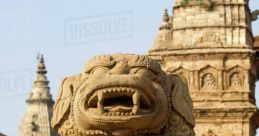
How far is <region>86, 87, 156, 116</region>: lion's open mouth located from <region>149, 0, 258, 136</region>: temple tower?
4647 centimetres

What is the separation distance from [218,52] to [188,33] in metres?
1.93

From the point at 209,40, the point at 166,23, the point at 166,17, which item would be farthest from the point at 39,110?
the point at 209,40

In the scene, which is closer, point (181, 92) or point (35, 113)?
point (181, 92)

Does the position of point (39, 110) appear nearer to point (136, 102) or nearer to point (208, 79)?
point (208, 79)

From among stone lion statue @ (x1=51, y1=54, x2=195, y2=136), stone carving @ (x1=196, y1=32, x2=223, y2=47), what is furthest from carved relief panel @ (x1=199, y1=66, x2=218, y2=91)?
stone lion statue @ (x1=51, y1=54, x2=195, y2=136)

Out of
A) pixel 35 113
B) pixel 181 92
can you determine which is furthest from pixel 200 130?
pixel 35 113

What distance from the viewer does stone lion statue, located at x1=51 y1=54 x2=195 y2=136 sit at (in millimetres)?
13359

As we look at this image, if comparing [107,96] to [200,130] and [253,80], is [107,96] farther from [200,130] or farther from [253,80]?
[253,80]

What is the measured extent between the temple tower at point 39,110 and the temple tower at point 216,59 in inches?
2068

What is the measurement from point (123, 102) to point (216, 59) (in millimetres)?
47763

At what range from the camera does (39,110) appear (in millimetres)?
117562

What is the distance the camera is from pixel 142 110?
13438 millimetres

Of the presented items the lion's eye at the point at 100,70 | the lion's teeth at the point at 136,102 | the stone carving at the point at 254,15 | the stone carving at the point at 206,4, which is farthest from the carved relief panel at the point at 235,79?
the lion's teeth at the point at 136,102

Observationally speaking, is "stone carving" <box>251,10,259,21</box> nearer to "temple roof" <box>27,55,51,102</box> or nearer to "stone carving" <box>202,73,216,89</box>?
"stone carving" <box>202,73,216,89</box>
